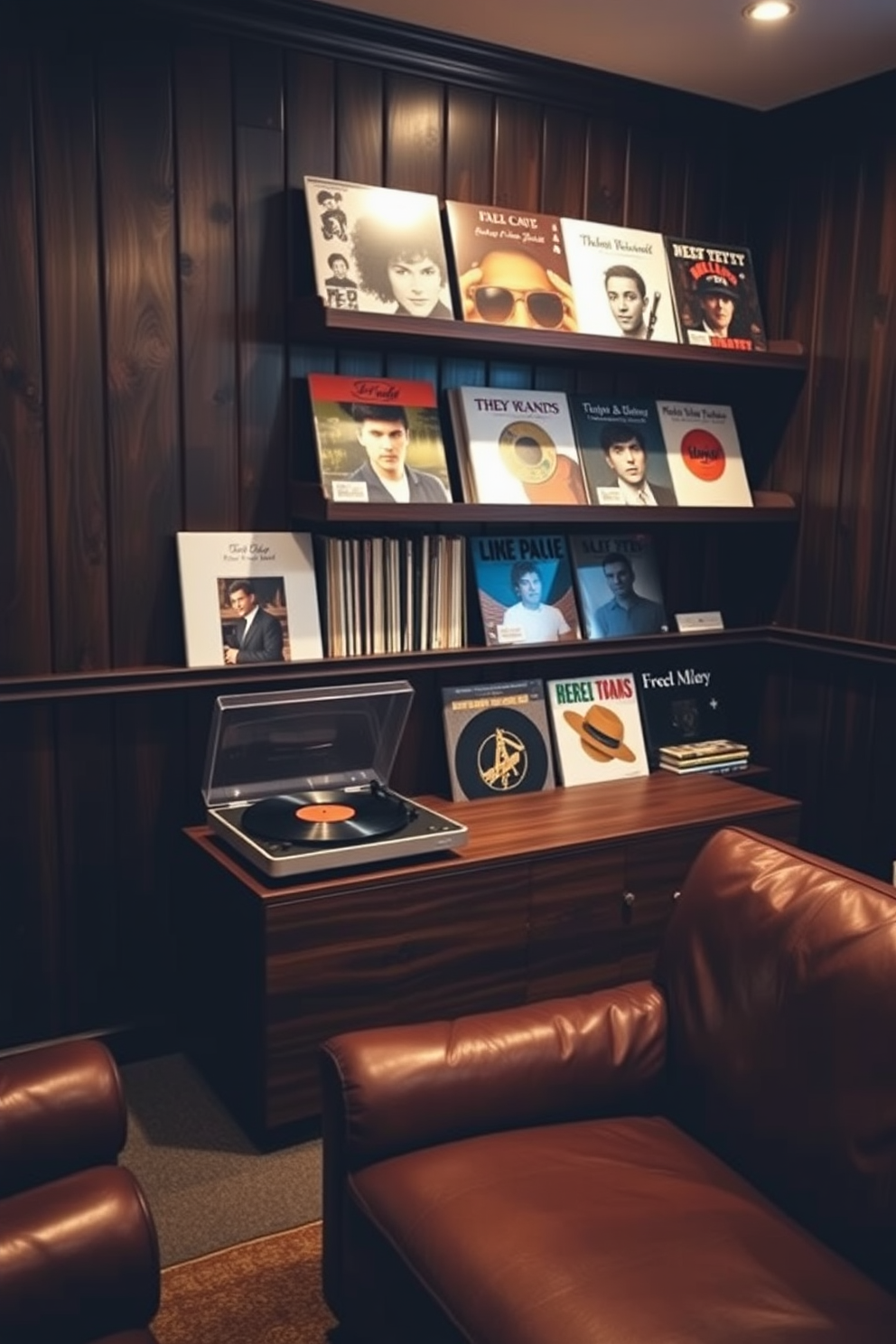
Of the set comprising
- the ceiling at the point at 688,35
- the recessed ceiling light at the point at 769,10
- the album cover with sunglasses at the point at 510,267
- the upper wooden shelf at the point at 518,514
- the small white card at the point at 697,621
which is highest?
the ceiling at the point at 688,35

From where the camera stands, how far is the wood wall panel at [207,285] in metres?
2.52

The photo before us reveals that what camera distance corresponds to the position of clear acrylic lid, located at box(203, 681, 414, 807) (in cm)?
254

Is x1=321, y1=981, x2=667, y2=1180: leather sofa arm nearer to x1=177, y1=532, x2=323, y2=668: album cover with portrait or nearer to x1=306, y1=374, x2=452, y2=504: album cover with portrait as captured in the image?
x1=177, y1=532, x2=323, y2=668: album cover with portrait

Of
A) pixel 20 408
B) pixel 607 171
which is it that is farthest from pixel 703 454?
pixel 20 408

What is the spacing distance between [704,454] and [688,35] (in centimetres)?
104

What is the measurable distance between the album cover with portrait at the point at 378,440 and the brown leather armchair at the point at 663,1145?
1204mm

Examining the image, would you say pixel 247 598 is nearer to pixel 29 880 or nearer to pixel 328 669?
pixel 328 669

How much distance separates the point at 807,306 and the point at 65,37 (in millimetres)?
1941

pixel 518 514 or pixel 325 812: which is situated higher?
pixel 518 514

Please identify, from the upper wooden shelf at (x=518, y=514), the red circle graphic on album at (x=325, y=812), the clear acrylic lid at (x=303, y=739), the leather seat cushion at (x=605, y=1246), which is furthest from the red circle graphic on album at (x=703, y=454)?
the leather seat cushion at (x=605, y=1246)

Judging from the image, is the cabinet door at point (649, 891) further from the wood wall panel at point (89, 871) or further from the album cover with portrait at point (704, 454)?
the wood wall panel at point (89, 871)

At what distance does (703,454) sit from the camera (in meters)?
3.30

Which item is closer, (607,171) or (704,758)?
(607,171)

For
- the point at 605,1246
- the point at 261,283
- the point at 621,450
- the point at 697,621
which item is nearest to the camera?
the point at 605,1246
